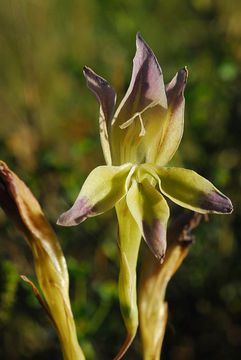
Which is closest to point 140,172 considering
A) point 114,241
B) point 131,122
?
point 131,122

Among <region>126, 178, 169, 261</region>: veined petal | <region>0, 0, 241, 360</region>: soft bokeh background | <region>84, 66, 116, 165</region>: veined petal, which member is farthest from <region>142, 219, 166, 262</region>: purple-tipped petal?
<region>0, 0, 241, 360</region>: soft bokeh background

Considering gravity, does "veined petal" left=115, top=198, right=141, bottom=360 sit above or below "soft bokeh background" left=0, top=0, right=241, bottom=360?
above

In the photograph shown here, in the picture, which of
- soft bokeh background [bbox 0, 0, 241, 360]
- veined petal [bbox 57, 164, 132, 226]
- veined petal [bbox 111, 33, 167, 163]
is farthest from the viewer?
soft bokeh background [bbox 0, 0, 241, 360]

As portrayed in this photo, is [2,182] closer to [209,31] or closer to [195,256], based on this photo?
[195,256]

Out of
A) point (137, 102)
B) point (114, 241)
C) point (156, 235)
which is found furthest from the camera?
point (114, 241)

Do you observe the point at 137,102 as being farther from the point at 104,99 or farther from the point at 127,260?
the point at 127,260

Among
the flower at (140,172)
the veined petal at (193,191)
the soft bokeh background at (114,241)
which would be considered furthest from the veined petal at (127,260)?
the soft bokeh background at (114,241)

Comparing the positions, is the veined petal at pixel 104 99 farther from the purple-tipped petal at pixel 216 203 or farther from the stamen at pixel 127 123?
the purple-tipped petal at pixel 216 203

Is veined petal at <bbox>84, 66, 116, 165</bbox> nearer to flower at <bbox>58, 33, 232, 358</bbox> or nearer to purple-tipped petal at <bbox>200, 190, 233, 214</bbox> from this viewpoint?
flower at <bbox>58, 33, 232, 358</bbox>
